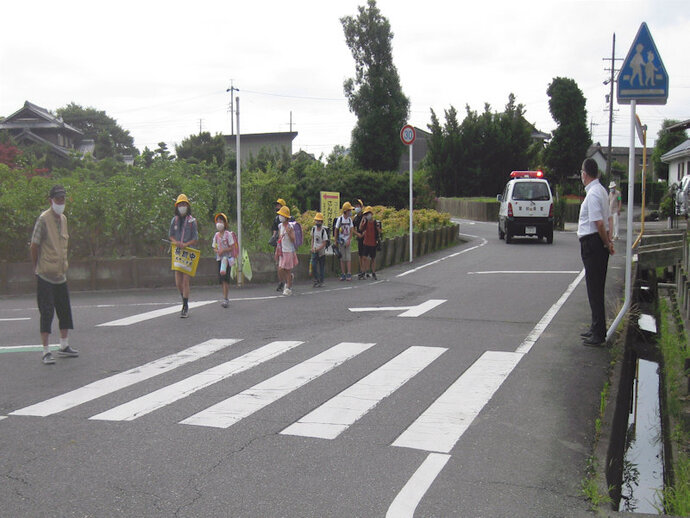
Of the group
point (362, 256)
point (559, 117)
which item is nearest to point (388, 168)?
point (559, 117)

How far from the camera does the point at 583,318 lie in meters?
10.6

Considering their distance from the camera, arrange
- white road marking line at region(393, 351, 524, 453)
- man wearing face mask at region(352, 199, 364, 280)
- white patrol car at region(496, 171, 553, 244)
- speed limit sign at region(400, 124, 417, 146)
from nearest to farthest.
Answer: white road marking line at region(393, 351, 524, 453), man wearing face mask at region(352, 199, 364, 280), speed limit sign at region(400, 124, 417, 146), white patrol car at region(496, 171, 553, 244)

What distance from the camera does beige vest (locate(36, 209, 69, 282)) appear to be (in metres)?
8.35

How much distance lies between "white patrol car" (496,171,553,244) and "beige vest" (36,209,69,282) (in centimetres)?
1861

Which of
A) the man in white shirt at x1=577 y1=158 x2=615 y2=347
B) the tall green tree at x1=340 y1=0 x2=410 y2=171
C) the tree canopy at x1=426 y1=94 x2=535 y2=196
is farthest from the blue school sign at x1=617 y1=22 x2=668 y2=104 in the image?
the tree canopy at x1=426 y1=94 x2=535 y2=196

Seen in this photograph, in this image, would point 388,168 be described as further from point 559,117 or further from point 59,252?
point 59,252

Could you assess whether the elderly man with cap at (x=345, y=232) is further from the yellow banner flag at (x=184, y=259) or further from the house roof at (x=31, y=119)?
the house roof at (x=31, y=119)

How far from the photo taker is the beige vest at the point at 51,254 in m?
8.35

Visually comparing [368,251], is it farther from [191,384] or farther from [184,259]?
[191,384]

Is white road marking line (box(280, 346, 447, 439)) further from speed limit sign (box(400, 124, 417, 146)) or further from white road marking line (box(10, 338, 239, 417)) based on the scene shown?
speed limit sign (box(400, 124, 417, 146))

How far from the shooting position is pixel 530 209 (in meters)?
24.6

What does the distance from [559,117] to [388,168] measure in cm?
1631

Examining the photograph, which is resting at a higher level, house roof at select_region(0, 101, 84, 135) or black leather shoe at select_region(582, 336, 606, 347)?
house roof at select_region(0, 101, 84, 135)

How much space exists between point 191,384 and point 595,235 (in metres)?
4.78
